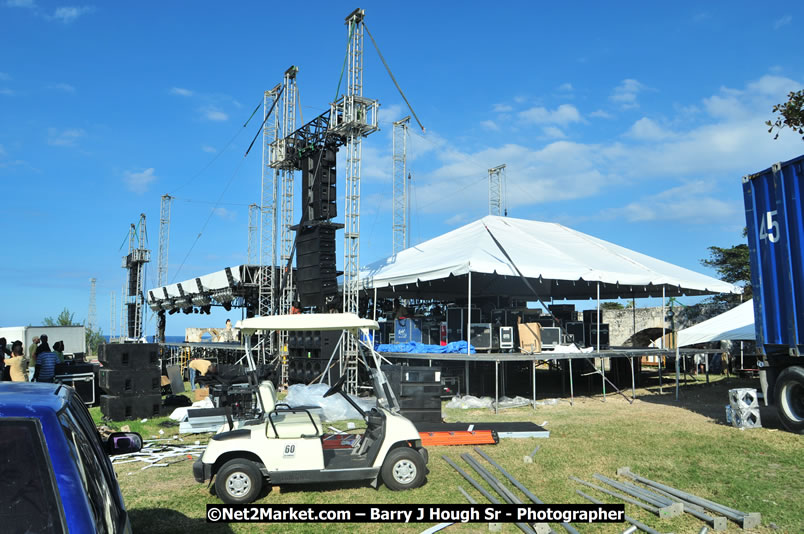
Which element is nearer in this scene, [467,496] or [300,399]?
[467,496]

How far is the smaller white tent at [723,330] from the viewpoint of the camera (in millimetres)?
16422

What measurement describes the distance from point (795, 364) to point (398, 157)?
4363 centimetres

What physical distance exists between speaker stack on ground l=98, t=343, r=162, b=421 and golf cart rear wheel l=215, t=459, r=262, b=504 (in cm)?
722

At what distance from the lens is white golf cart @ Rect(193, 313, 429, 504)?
6.36 meters

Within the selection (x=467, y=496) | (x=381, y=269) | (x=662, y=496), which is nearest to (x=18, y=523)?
(x=467, y=496)

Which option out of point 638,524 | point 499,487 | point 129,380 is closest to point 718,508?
point 638,524

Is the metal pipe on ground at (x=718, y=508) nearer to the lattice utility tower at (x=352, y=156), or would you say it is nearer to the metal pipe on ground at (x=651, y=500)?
the metal pipe on ground at (x=651, y=500)

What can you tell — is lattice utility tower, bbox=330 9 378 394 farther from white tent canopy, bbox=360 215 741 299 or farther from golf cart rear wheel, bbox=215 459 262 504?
golf cart rear wheel, bbox=215 459 262 504

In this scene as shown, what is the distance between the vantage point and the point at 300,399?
1259 cm

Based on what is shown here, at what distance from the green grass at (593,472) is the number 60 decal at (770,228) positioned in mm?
3508

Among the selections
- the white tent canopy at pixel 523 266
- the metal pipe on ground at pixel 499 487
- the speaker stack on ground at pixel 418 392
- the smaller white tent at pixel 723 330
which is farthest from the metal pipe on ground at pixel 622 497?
the smaller white tent at pixel 723 330

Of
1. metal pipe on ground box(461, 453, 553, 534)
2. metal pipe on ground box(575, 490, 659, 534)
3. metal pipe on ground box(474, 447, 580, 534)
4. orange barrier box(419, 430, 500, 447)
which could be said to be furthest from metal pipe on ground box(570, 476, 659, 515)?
orange barrier box(419, 430, 500, 447)

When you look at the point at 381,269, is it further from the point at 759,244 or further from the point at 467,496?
the point at 467,496

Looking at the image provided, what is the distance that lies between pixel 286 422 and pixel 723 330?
14783 millimetres
